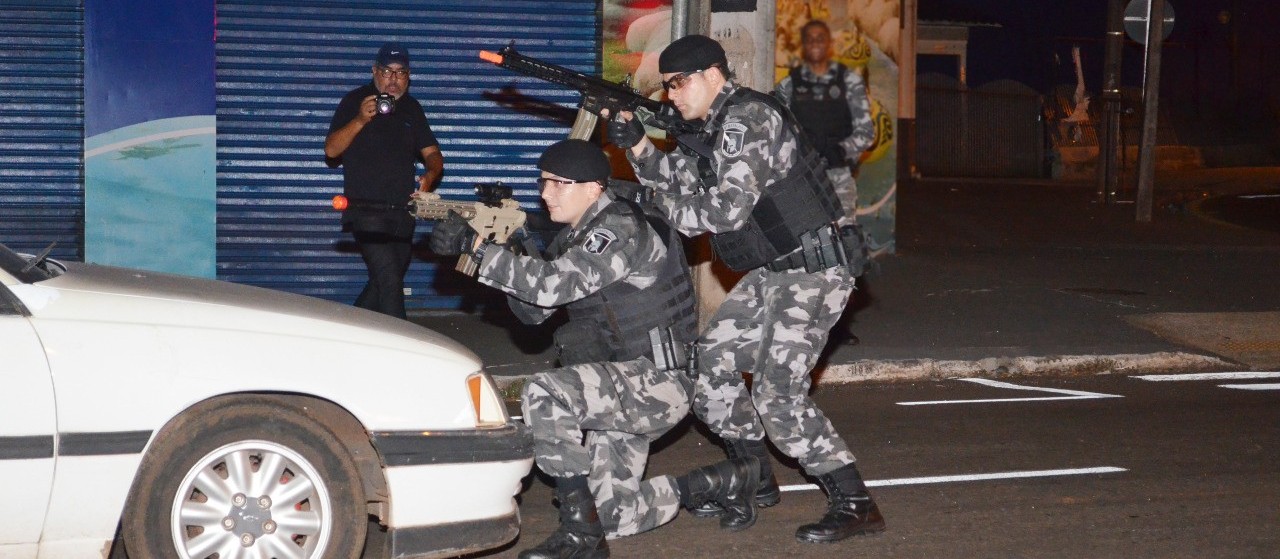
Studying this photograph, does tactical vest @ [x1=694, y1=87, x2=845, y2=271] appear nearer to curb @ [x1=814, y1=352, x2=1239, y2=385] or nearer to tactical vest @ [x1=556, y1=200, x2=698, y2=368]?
tactical vest @ [x1=556, y1=200, x2=698, y2=368]

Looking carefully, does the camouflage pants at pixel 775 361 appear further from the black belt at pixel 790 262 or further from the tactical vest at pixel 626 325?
the tactical vest at pixel 626 325

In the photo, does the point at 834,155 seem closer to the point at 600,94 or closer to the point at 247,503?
the point at 600,94

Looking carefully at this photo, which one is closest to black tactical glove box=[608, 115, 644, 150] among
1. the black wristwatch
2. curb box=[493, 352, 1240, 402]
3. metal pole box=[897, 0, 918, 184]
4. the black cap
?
the black wristwatch

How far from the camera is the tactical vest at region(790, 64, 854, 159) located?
8969 millimetres

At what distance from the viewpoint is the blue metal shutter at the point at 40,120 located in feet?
34.0

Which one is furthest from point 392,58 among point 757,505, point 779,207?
point 757,505

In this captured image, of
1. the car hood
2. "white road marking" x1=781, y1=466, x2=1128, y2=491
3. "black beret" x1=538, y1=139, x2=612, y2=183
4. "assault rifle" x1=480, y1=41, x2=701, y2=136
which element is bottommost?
"white road marking" x1=781, y1=466, x2=1128, y2=491

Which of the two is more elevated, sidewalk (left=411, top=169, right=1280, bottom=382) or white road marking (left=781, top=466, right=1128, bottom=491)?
sidewalk (left=411, top=169, right=1280, bottom=382)

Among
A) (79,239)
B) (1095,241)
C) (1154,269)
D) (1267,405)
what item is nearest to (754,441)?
(1267,405)

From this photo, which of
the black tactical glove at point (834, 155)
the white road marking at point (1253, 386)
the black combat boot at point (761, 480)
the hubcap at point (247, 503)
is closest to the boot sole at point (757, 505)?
the black combat boot at point (761, 480)

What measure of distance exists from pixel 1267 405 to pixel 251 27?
745 cm

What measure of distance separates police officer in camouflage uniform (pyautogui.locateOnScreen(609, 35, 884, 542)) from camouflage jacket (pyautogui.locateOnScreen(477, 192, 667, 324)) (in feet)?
1.25

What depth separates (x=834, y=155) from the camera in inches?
355

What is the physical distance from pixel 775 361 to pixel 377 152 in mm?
3499
